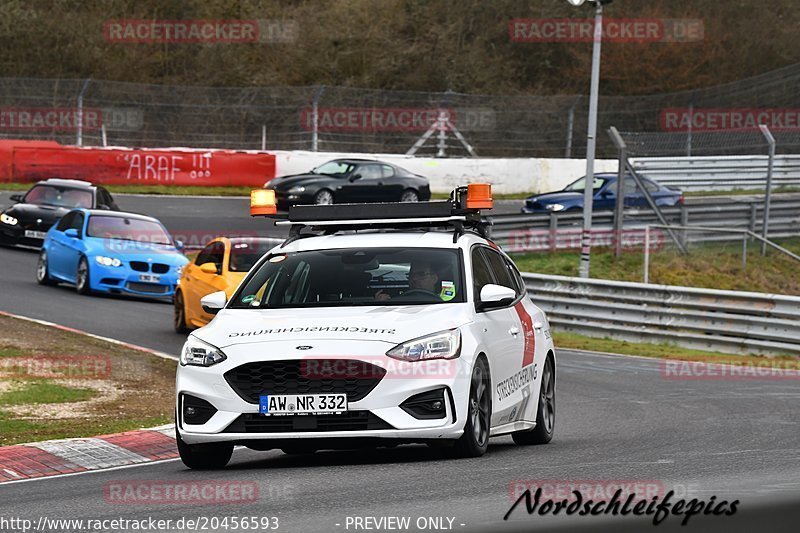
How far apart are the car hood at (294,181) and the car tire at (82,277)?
38.0ft

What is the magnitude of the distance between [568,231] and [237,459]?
2147 cm

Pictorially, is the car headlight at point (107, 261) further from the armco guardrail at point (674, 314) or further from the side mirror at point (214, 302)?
A: the side mirror at point (214, 302)

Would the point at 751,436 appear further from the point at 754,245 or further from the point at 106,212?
the point at 754,245

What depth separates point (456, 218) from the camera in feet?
31.4

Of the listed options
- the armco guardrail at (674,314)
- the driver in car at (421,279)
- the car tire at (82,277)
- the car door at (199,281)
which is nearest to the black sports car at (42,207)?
the car tire at (82,277)

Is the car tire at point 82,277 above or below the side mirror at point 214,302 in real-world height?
below

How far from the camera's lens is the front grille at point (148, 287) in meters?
22.8

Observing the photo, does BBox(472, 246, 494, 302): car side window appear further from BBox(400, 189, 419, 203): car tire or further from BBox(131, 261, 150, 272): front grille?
BBox(400, 189, 419, 203): car tire

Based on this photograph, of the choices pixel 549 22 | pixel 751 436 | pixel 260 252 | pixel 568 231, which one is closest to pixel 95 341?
pixel 260 252

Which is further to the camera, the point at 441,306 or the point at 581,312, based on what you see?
the point at 581,312

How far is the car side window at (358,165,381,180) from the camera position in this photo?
118 ft

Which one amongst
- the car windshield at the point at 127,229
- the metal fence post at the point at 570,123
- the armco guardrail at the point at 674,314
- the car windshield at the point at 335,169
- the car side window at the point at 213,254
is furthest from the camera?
the metal fence post at the point at 570,123

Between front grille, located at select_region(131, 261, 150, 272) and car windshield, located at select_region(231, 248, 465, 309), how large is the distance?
45.5ft

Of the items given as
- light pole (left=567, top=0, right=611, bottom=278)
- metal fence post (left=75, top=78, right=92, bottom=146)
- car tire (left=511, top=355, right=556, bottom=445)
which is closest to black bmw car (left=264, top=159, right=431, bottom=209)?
metal fence post (left=75, top=78, right=92, bottom=146)
